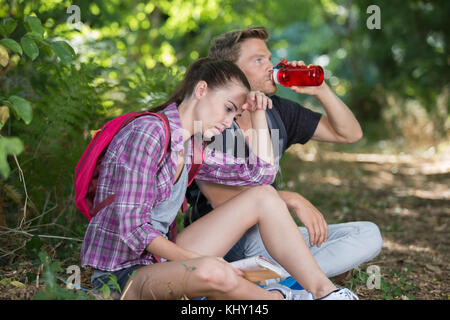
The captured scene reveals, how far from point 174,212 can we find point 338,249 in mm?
971

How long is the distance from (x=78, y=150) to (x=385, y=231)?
102 inches

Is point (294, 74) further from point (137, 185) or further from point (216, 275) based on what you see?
point (216, 275)

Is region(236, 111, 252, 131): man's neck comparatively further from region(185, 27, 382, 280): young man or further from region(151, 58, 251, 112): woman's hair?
region(151, 58, 251, 112): woman's hair

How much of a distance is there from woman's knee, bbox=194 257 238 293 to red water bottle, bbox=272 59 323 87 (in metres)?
1.24

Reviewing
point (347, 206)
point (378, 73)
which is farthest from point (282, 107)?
point (378, 73)

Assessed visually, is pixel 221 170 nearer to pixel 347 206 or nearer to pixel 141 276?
pixel 141 276

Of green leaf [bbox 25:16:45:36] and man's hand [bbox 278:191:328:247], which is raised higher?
green leaf [bbox 25:16:45:36]

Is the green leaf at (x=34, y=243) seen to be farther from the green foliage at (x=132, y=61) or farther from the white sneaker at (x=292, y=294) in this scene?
the white sneaker at (x=292, y=294)

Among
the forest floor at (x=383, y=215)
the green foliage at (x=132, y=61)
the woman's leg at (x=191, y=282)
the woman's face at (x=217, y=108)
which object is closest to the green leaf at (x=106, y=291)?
the woman's leg at (x=191, y=282)

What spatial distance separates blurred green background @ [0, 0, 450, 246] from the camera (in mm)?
3406

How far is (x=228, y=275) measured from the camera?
200 centimetres

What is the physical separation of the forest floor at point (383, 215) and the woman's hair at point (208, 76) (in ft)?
3.12

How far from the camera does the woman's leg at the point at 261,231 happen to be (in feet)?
7.96

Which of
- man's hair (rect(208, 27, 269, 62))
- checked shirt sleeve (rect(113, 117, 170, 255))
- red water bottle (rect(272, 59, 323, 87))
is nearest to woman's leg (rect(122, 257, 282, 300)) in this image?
checked shirt sleeve (rect(113, 117, 170, 255))
